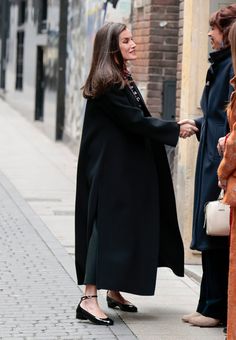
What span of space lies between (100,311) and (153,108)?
502 cm

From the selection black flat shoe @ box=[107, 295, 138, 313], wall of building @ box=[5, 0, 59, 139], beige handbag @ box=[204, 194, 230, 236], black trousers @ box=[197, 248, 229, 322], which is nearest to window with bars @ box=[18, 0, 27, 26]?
wall of building @ box=[5, 0, 59, 139]

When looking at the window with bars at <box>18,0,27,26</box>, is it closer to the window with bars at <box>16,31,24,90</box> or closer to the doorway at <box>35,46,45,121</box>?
the window with bars at <box>16,31,24,90</box>

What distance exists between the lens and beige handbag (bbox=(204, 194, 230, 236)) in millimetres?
5867

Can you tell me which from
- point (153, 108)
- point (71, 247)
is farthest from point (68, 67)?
point (71, 247)

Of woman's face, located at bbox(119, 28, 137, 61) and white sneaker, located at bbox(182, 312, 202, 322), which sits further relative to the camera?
white sneaker, located at bbox(182, 312, 202, 322)

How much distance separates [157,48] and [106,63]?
4.69 metres

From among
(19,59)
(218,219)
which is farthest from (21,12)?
(218,219)

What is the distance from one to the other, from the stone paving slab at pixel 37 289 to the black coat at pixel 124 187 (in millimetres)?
359

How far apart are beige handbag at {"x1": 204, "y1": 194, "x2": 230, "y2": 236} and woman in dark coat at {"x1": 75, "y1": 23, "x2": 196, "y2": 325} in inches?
25.4

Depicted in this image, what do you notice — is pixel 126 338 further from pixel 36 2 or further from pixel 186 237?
pixel 36 2

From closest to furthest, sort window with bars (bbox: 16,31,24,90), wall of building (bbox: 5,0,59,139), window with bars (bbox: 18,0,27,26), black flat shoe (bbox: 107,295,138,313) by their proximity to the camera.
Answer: black flat shoe (bbox: 107,295,138,313) → wall of building (bbox: 5,0,59,139) → window with bars (bbox: 16,31,24,90) → window with bars (bbox: 18,0,27,26)

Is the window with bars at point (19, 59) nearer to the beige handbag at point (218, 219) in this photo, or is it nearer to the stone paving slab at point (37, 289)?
the stone paving slab at point (37, 289)

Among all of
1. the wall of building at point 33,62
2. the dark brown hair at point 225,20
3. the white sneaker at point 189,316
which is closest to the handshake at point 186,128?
the dark brown hair at point 225,20

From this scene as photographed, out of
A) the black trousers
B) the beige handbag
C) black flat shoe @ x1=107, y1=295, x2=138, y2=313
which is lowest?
black flat shoe @ x1=107, y1=295, x2=138, y2=313
